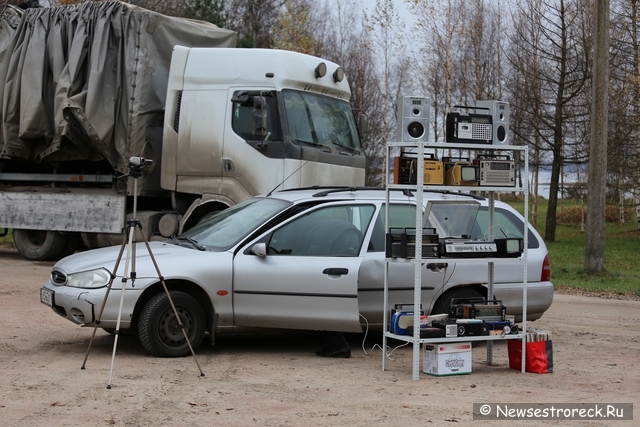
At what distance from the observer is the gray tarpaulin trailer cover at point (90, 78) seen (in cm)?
1470

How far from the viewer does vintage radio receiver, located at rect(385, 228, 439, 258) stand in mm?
7625

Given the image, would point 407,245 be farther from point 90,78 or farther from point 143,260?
point 90,78

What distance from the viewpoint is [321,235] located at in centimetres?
847

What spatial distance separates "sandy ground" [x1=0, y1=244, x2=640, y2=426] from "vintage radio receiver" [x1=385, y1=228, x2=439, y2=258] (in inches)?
43.1

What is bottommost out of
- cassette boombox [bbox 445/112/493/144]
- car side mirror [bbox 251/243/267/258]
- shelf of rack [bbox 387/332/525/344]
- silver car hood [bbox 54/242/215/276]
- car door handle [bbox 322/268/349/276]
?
shelf of rack [bbox 387/332/525/344]

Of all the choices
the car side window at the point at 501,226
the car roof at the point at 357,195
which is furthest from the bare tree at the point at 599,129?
the car roof at the point at 357,195

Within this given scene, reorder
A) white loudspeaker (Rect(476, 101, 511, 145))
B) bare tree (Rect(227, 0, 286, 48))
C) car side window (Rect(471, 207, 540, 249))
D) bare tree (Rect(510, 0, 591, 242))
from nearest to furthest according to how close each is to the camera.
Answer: white loudspeaker (Rect(476, 101, 511, 145)) < car side window (Rect(471, 207, 540, 249)) < bare tree (Rect(510, 0, 591, 242)) < bare tree (Rect(227, 0, 286, 48))

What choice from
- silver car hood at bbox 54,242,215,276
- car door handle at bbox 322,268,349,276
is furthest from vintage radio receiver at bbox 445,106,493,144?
silver car hood at bbox 54,242,215,276

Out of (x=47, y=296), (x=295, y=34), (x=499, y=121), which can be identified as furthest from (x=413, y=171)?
(x=295, y=34)

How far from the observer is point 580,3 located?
27.3 m

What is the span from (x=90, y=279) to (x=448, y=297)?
3.60 m

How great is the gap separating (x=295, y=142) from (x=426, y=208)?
4966 mm

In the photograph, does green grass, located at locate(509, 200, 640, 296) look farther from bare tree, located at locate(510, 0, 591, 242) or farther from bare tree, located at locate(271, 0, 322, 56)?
bare tree, located at locate(271, 0, 322, 56)

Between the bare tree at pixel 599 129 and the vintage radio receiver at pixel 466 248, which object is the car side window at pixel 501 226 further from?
the bare tree at pixel 599 129
